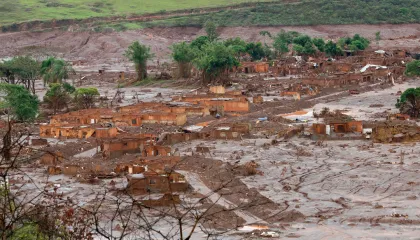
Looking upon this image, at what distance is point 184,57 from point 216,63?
7.17m

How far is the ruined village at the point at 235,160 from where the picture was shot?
56.2 ft

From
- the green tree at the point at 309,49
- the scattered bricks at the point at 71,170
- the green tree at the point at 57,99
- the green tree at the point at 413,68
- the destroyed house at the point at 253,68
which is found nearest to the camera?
the scattered bricks at the point at 71,170

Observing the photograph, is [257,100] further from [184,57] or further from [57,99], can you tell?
[184,57]

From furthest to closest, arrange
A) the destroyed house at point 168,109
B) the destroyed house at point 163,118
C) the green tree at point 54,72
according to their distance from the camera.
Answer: the green tree at point 54,72
the destroyed house at point 168,109
the destroyed house at point 163,118

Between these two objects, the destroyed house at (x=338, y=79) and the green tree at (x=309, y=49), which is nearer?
the destroyed house at (x=338, y=79)

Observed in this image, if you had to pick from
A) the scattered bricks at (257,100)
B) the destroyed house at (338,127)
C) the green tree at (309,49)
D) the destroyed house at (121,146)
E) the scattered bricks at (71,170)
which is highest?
the scattered bricks at (71,170)

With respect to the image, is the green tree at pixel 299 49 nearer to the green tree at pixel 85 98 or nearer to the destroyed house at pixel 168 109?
the green tree at pixel 85 98

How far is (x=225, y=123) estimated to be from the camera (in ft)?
135

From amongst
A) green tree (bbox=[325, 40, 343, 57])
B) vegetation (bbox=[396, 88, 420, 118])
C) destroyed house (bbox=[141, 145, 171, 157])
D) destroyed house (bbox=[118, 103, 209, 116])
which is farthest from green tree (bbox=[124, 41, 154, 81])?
destroyed house (bbox=[141, 145, 171, 157])

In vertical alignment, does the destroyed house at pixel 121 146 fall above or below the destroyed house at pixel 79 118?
above

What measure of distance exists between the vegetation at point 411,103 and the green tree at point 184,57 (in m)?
29.3

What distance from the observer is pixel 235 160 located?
31.7 metres

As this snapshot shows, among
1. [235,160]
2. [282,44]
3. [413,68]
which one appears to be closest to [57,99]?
[235,160]

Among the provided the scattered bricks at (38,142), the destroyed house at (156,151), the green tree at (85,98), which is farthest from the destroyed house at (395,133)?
the green tree at (85,98)
